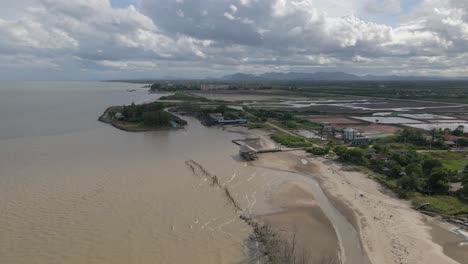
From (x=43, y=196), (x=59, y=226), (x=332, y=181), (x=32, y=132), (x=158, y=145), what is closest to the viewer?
(x=59, y=226)

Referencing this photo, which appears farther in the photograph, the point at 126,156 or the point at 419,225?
the point at 126,156

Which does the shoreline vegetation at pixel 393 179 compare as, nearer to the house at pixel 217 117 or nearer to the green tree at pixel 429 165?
the green tree at pixel 429 165

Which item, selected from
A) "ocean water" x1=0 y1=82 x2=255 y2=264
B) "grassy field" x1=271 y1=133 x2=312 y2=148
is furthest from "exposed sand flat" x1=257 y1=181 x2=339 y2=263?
"grassy field" x1=271 y1=133 x2=312 y2=148

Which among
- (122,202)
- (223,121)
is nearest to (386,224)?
(122,202)

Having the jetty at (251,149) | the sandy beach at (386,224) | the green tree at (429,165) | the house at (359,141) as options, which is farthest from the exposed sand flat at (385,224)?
the house at (359,141)

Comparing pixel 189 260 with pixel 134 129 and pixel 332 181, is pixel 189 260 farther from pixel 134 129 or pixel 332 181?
pixel 134 129

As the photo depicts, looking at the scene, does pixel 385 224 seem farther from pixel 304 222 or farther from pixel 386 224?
pixel 304 222

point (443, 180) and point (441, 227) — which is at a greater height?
point (443, 180)

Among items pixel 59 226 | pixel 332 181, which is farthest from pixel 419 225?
pixel 59 226

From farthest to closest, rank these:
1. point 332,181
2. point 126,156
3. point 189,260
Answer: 1. point 126,156
2. point 332,181
3. point 189,260
